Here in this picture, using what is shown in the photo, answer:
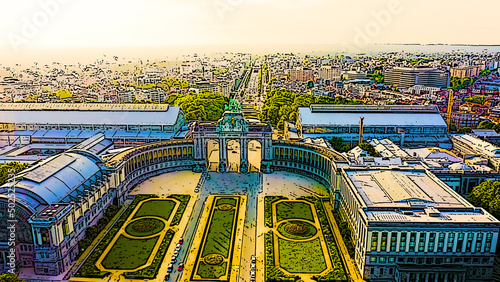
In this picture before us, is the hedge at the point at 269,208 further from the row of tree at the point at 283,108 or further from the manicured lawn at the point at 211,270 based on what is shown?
the row of tree at the point at 283,108

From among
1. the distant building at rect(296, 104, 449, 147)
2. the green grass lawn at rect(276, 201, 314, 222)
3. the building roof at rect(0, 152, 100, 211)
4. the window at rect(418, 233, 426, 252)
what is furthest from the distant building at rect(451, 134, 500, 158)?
the building roof at rect(0, 152, 100, 211)

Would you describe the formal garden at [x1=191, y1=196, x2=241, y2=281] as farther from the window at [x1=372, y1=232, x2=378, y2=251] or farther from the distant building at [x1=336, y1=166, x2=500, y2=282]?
the window at [x1=372, y1=232, x2=378, y2=251]

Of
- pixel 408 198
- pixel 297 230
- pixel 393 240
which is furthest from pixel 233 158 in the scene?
pixel 393 240

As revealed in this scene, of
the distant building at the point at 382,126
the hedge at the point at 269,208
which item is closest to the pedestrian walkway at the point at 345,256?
the hedge at the point at 269,208

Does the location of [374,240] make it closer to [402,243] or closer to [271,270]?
[402,243]

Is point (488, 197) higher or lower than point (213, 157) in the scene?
higher

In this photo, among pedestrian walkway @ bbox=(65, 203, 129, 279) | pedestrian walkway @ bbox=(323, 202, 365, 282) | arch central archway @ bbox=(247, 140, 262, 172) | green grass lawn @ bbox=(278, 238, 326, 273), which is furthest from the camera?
arch central archway @ bbox=(247, 140, 262, 172)
